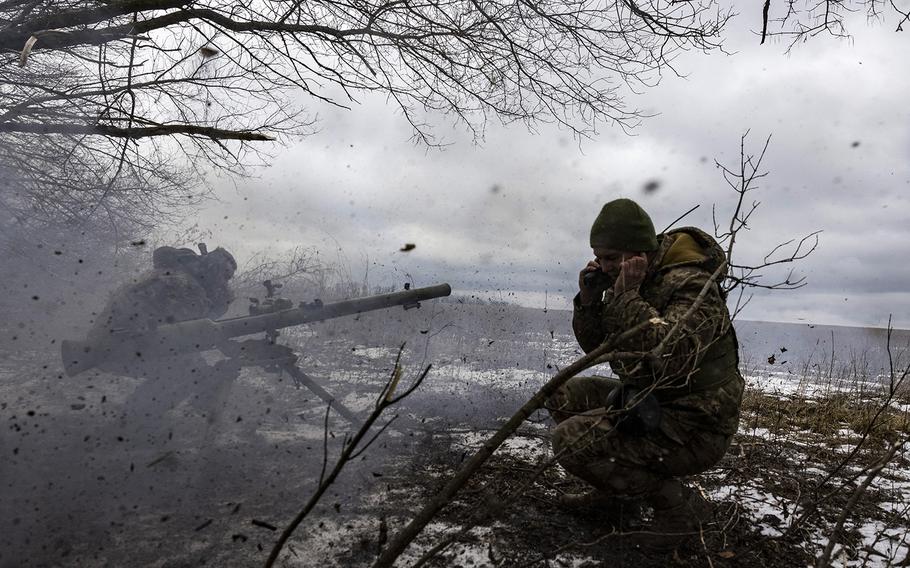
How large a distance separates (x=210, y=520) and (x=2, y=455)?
2.06m

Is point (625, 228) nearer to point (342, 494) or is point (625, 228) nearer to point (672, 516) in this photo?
point (672, 516)

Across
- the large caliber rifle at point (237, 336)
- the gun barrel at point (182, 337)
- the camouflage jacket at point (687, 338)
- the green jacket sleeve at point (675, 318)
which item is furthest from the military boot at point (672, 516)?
the gun barrel at point (182, 337)

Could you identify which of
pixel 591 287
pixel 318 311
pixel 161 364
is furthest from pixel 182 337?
pixel 591 287

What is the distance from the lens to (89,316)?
597 centimetres

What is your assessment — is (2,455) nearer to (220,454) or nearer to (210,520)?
(220,454)

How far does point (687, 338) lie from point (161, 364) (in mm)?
4155

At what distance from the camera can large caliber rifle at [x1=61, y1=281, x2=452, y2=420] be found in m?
4.03

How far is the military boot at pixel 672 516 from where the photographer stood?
104 inches

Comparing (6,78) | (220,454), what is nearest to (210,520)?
(220,454)

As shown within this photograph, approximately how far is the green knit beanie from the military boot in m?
1.35

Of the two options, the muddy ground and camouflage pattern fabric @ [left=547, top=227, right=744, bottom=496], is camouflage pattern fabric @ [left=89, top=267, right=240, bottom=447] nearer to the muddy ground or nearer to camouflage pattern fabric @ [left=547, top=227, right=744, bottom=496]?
the muddy ground

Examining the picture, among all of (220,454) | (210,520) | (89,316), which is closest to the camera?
(210,520)

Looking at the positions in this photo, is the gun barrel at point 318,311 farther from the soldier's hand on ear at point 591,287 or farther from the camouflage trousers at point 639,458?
the camouflage trousers at point 639,458

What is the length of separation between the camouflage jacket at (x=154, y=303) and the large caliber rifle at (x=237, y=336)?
12 cm
